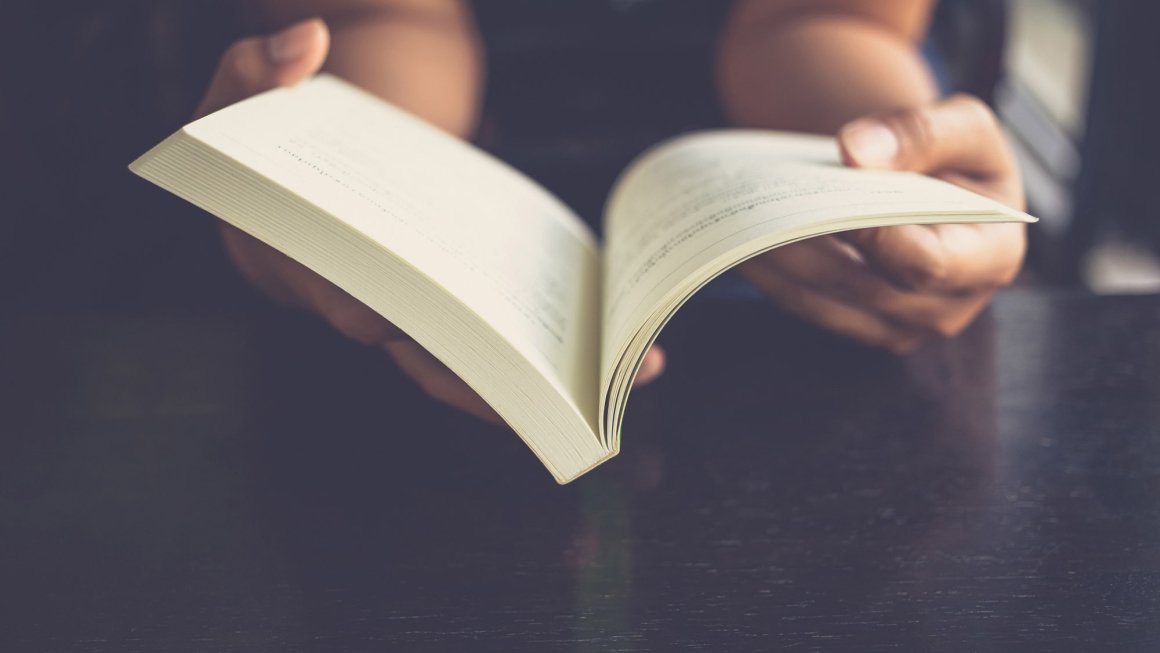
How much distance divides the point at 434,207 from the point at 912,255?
0.84 ft

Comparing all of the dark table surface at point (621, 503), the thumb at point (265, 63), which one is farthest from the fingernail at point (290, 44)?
the dark table surface at point (621, 503)

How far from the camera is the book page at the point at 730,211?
398mm

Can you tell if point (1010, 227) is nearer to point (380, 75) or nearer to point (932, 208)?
point (932, 208)

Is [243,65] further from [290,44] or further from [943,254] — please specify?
[943,254]

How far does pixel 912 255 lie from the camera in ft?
1.56

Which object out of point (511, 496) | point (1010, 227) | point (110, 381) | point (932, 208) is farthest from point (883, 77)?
point (110, 381)

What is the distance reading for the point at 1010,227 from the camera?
528mm

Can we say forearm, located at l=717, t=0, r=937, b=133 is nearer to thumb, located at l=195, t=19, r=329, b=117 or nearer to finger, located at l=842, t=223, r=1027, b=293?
finger, located at l=842, t=223, r=1027, b=293

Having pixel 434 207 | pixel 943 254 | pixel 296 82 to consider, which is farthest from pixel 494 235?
pixel 943 254

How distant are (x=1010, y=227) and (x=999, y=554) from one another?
212 mm

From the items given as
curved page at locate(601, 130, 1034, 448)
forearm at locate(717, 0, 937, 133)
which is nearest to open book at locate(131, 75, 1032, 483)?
curved page at locate(601, 130, 1034, 448)

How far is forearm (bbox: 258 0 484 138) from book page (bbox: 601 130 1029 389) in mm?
319

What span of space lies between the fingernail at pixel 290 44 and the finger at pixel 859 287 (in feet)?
0.98

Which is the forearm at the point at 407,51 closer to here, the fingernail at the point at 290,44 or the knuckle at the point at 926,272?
the fingernail at the point at 290,44
